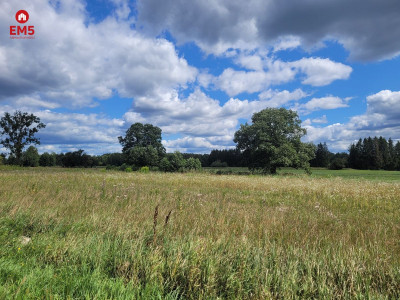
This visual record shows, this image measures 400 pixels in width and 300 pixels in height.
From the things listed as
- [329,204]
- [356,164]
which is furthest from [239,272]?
[356,164]

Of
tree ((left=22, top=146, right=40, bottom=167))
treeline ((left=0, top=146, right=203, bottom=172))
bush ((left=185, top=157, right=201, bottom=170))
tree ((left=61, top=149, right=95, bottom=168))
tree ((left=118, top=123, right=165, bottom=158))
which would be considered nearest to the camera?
bush ((left=185, top=157, right=201, bottom=170))

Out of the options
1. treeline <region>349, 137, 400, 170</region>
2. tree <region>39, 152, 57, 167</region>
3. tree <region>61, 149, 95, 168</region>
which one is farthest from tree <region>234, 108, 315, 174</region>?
tree <region>39, 152, 57, 167</region>

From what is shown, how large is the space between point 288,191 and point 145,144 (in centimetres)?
4261

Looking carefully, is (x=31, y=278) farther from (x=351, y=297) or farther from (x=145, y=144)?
(x=145, y=144)

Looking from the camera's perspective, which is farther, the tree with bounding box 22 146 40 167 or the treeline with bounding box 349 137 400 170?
the treeline with bounding box 349 137 400 170

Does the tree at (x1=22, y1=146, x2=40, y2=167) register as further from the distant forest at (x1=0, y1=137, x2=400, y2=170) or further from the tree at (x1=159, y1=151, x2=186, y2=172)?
the tree at (x1=159, y1=151, x2=186, y2=172)

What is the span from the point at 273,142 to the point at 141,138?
29.3 meters

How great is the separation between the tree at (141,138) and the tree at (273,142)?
2059 cm

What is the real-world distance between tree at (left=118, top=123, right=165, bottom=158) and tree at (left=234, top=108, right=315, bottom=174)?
2059cm

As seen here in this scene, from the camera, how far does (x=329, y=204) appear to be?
10.3 meters

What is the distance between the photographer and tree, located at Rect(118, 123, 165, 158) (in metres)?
52.6

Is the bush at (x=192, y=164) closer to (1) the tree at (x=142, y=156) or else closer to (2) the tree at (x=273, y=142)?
(2) the tree at (x=273, y=142)

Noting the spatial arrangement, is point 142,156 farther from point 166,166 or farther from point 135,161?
point 166,166

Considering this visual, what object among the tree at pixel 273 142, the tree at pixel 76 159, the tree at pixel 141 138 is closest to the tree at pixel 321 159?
the tree at pixel 273 142
